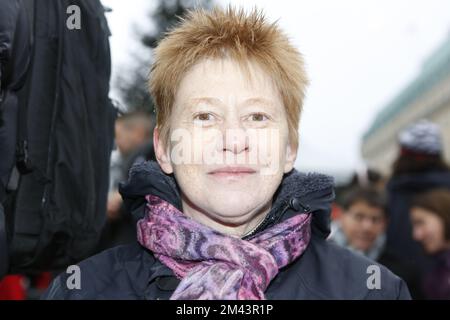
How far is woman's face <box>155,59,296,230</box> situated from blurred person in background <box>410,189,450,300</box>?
8.90 feet

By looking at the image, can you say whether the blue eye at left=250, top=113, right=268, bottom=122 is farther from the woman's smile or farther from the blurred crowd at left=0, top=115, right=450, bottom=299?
the blurred crowd at left=0, top=115, right=450, bottom=299


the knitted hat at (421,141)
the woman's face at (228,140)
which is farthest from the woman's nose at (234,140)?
the knitted hat at (421,141)

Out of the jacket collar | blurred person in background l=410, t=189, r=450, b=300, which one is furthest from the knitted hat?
the jacket collar

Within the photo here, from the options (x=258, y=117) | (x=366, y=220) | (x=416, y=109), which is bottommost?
(x=416, y=109)

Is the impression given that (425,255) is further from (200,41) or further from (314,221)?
(200,41)

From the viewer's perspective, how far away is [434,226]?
491 centimetres

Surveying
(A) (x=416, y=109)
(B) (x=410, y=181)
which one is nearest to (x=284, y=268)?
(B) (x=410, y=181)

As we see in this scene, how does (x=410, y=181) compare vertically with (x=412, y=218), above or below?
above

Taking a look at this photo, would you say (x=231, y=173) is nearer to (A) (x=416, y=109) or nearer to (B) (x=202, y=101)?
(B) (x=202, y=101)

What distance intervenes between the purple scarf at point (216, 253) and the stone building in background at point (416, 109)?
2213 inches

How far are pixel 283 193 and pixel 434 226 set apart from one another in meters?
2.63

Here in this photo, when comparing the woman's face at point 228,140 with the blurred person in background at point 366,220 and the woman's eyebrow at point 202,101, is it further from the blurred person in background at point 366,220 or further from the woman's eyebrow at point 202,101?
the blurred person in background at point 366,220

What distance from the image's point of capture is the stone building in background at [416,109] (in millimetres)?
71000

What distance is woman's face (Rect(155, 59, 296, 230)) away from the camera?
227 cm
